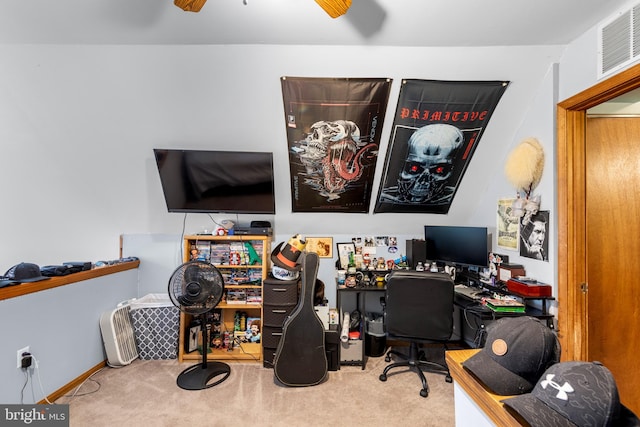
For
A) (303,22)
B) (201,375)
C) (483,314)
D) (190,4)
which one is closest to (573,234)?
(483,314)

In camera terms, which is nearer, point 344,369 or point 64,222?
point 344,369

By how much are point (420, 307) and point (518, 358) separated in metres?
1.66

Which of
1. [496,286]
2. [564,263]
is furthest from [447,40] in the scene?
[496,286]

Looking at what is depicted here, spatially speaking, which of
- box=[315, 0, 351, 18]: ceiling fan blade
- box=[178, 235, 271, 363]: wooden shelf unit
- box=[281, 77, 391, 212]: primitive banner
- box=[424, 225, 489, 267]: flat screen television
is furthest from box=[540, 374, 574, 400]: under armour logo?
box=[178, 235, 271, 363]: wooden shelf unit

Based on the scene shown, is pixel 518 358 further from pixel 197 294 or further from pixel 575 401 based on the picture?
pixel 197 294

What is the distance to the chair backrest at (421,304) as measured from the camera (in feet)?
7.55

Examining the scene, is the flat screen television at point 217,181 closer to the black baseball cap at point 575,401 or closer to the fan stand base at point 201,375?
the fan stand base at point 201,375

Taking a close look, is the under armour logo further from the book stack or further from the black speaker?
the black speaker

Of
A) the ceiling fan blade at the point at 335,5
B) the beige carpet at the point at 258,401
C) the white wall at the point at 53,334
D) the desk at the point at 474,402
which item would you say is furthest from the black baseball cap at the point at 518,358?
the white wall at the point at 53,334

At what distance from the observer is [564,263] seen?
2.16 meters

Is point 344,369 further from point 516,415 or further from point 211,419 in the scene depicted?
point 516,415

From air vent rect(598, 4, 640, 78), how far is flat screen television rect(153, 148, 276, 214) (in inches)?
95.5

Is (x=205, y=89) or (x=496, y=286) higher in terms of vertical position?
(x=205, y=89)

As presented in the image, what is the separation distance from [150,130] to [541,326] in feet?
9.75
